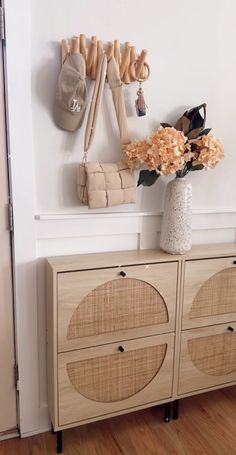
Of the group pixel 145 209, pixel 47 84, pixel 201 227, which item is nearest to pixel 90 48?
pixel 47 84

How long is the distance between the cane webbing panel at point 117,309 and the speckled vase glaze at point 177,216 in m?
0.23

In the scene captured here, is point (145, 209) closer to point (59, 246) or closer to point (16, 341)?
point (59, 246)

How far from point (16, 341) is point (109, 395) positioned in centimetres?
49

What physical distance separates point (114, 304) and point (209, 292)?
504mm

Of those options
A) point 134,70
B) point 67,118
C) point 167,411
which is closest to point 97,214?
point 67,118

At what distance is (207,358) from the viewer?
1.86 m

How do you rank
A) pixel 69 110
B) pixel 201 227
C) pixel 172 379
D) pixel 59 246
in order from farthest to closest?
pixel 201 227
pixel 172 379
pixel 59 246
pixel 69 110

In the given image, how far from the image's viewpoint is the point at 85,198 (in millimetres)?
1582

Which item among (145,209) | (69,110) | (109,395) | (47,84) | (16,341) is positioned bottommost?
(109,395)

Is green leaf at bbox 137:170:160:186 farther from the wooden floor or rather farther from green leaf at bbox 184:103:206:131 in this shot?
the wooden floor

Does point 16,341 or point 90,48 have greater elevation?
point 90,48

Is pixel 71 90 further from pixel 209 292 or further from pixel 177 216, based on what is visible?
pixel 209 292

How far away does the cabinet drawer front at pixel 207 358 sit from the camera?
181cm

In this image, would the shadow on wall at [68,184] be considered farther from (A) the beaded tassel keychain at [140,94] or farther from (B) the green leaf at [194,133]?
(B) the green leaf at [194,133]
